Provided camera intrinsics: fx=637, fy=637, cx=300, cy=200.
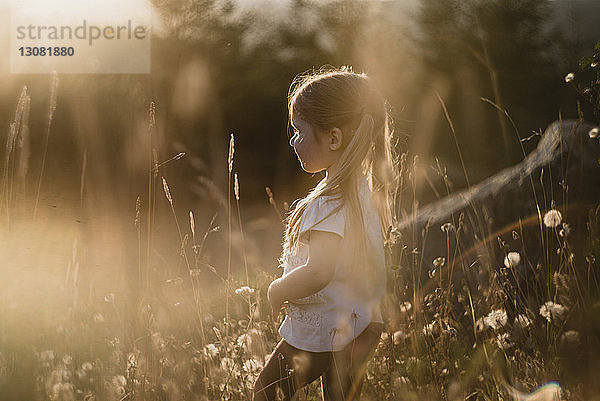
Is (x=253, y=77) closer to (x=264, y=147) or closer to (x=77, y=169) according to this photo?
(x=264, y=147)

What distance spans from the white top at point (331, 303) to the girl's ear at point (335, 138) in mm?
163

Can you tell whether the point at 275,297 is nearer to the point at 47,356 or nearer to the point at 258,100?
the point at 47,356

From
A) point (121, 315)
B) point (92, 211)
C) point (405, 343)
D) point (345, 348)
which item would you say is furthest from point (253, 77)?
point (345, 348)

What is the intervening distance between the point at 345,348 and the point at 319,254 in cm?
33

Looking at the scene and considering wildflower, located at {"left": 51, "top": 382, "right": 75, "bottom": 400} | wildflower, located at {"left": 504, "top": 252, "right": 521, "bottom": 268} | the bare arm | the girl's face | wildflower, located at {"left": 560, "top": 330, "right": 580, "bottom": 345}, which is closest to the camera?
the bare arm

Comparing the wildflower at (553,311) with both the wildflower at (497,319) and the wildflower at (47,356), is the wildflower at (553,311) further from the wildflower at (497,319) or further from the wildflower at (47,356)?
the wildflower at (47,356)

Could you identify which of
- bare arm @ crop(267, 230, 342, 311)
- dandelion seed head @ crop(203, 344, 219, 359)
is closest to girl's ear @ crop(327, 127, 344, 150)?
bare arm @ crop(267, 230, 342, 311)

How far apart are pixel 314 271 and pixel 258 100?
7439 mm

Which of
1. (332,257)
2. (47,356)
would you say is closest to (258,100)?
(47,356)

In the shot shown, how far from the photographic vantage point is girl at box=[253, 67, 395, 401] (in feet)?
6.08

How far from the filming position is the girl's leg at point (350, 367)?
1942mm

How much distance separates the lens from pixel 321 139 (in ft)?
6.65

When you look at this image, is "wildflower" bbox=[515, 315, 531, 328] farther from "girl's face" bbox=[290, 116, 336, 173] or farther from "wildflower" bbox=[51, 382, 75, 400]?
"wildflower" bbox=[51, 382, 75, 400]

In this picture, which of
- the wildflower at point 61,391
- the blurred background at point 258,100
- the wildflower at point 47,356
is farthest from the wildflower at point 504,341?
the blurred background at point 258,100
